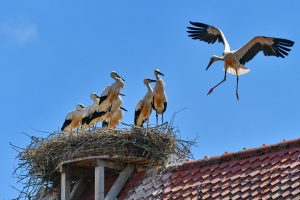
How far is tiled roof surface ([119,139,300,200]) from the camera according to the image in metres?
12.0

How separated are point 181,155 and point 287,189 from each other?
12.3 feet

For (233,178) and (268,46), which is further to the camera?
Result: (268,46)

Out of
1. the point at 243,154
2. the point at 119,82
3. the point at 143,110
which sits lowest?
the point at 243,154

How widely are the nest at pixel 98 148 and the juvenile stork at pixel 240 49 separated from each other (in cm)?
152

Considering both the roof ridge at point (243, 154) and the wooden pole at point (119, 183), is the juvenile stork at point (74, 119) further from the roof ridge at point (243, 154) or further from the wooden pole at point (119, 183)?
the roof ridge at point (243, 154)

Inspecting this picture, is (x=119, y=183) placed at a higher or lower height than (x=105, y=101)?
lower

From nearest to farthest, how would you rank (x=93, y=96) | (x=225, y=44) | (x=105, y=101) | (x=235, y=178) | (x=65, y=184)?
(x=235, y=178), (x=65, y=184), (x=225, y=44), (x=105, y=101), (x=93, y=96)

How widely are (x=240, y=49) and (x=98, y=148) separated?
310cm

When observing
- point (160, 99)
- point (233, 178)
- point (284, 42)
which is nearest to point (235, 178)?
point (233, 178)

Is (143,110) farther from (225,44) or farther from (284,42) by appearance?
(284,42)

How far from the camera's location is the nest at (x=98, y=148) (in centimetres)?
1515

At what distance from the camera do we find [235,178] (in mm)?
12805

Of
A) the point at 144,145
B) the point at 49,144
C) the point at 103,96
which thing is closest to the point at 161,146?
the point at 144,145

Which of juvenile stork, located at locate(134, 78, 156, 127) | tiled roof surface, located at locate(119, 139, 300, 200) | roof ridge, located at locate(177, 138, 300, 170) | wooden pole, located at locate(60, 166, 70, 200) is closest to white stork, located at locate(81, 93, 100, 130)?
juvenile stork, located at locate(134, 78, 156, 127)
